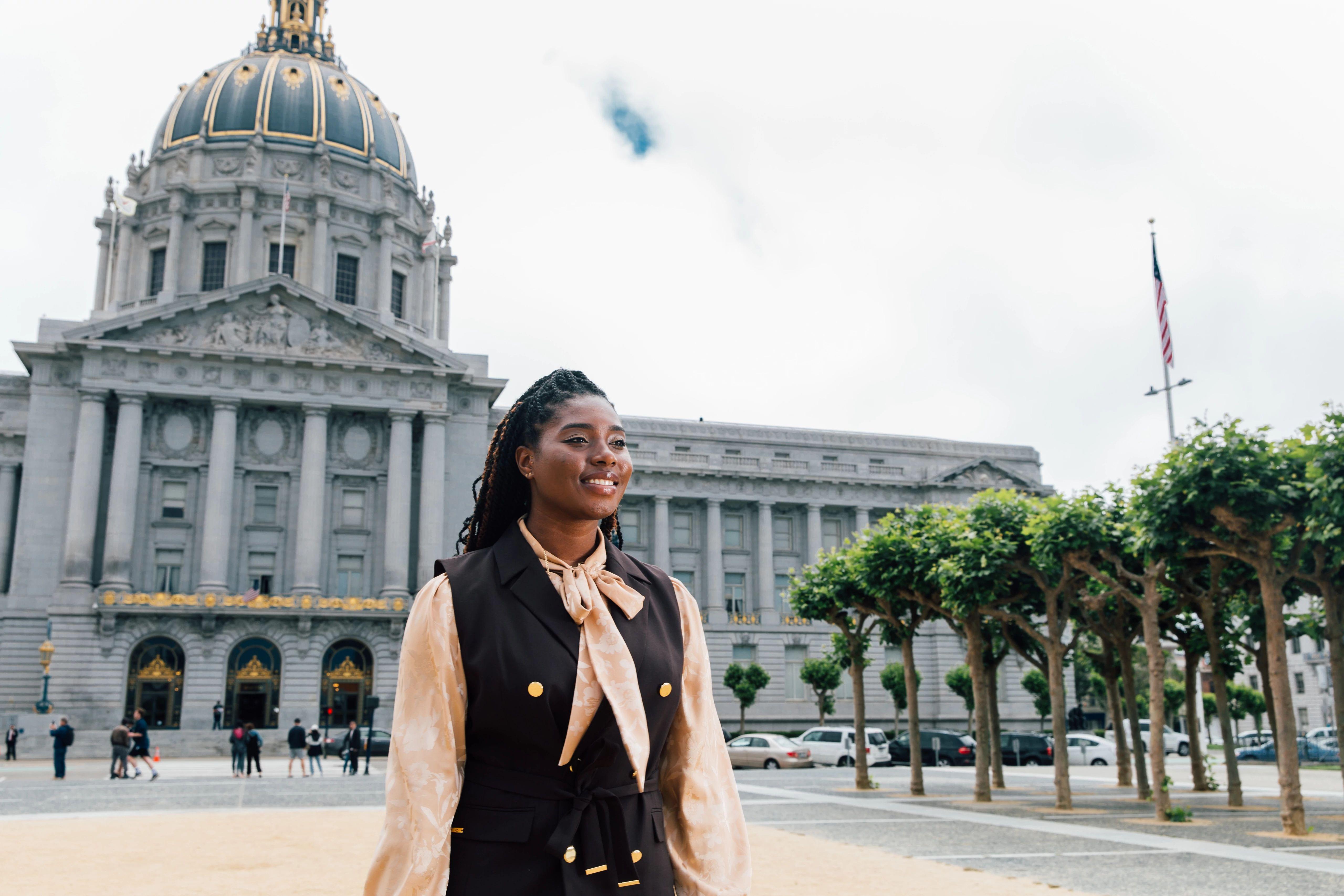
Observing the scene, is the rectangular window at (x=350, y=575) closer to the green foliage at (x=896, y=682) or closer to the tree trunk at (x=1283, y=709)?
the green foliage at (x=896, y=682)

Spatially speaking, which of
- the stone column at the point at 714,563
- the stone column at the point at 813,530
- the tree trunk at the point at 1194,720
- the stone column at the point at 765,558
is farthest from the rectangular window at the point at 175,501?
the tree trunk at the point at 1194,720

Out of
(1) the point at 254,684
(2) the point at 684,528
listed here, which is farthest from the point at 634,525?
(1) the point at 254,684

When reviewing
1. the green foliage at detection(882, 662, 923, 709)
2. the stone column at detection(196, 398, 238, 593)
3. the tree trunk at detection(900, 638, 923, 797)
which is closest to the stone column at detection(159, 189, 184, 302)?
the stone column at detection(196, 398, 238, 593)

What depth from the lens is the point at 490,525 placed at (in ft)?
12.1

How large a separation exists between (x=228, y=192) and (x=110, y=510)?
3063cm

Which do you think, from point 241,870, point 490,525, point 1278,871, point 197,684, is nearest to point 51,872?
point 241,870

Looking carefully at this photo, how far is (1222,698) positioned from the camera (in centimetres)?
2669

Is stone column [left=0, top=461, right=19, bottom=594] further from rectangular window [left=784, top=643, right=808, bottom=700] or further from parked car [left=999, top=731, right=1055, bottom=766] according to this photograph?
parked car [left=999, top=731, right=1055, bottom=766]

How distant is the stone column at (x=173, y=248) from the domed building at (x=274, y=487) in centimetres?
16

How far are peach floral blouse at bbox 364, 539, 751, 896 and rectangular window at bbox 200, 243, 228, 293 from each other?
3141 inches

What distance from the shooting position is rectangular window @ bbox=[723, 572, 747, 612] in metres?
72.9

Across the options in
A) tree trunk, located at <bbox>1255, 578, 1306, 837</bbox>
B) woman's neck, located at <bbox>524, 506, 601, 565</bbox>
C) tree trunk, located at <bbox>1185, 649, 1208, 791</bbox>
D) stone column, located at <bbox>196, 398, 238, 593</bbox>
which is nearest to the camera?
woman's neck, located at <bbox>524, 506, 601, 565</bbox>

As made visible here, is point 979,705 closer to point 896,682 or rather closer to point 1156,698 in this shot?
point 1156,698

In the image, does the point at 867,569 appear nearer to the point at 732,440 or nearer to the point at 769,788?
the point at 769,788
